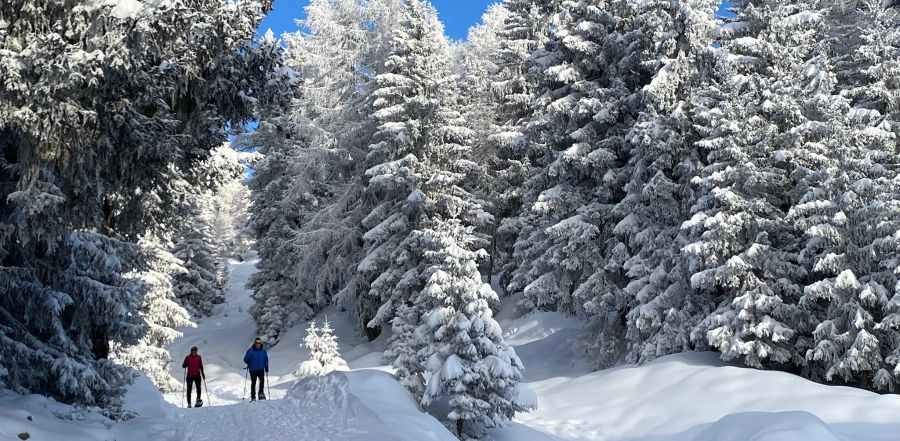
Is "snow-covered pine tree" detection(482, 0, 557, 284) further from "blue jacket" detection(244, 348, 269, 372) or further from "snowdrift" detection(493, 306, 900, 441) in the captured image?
"blue jacket" detection(244, 348, 269, 372)

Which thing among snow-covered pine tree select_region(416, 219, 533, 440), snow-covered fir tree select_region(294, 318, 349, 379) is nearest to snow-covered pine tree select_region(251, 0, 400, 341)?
snow-covered fir tree select_region(294, 318, 349, 379)

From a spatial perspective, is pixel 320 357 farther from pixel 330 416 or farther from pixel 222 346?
pixel 222 346

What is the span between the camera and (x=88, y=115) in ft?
21.2

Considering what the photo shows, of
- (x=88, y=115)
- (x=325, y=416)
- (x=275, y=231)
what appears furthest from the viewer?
(x=275, y=231)

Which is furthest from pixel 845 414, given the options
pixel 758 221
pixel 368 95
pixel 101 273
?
pixel 368 95

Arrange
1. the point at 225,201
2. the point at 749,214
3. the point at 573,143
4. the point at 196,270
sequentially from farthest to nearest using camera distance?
the point at 225,201, the point at 196,270, the point at 573,143, the point at 749,214

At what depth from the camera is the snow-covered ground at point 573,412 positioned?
31.8ft

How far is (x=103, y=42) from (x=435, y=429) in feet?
25.0

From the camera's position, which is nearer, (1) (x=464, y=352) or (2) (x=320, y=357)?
(1) (x=464, y=352)

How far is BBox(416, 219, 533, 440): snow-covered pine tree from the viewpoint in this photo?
42.9ft

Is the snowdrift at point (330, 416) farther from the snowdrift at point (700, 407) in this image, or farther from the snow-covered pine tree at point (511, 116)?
the snow-covered pine tree at point (511, 116)

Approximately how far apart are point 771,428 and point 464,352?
5504 mm

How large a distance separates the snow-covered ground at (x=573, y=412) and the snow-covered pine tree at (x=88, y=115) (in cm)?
108

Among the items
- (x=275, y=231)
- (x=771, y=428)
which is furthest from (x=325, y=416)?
(x=275, y=231)
